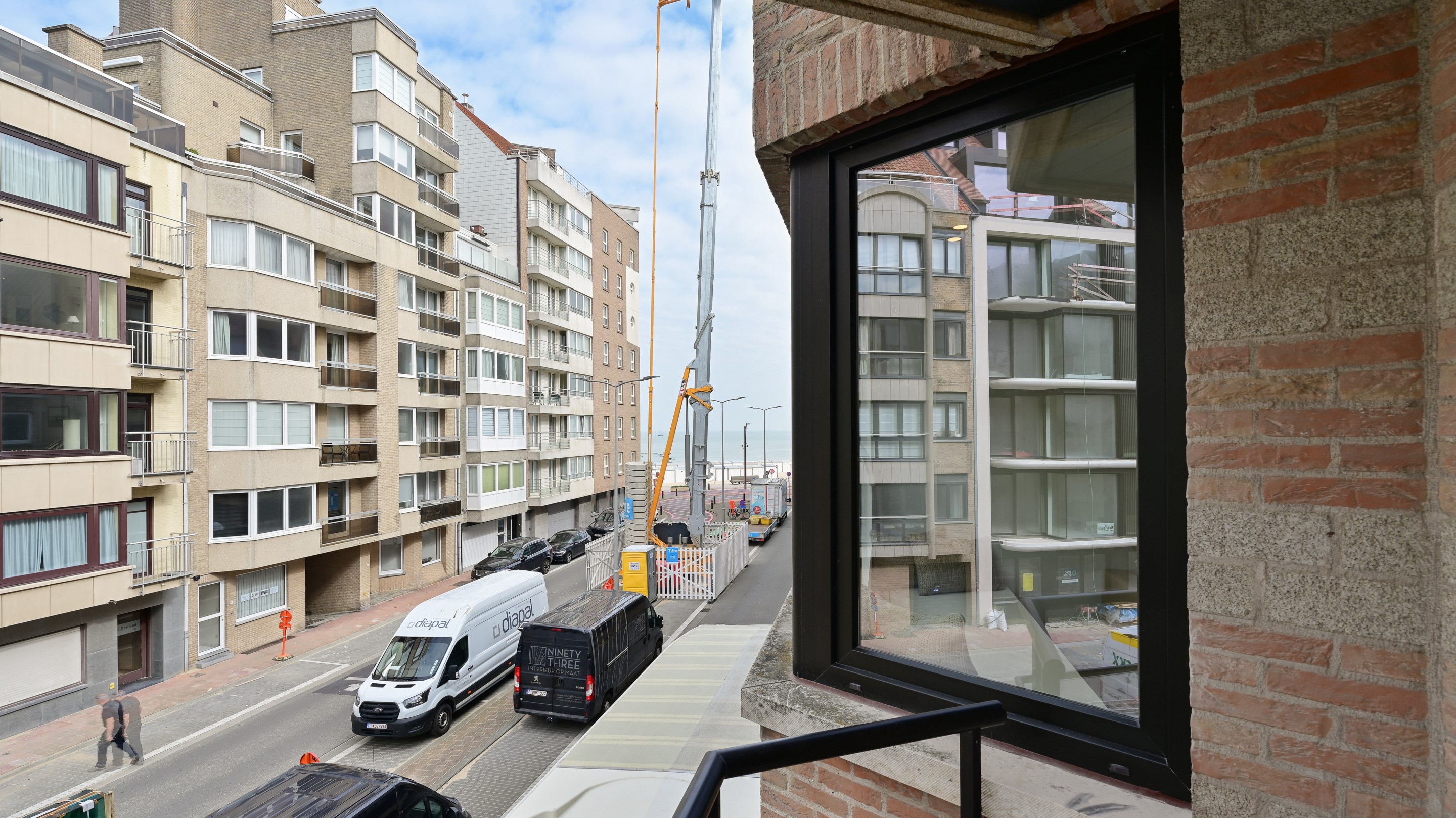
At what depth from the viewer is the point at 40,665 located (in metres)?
14.0

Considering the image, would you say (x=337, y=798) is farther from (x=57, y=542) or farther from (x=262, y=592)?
(x=262, y=592)

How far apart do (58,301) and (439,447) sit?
1299 centimetres

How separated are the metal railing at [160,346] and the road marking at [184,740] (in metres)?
7.48

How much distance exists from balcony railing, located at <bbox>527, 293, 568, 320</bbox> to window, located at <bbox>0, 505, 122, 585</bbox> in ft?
65.9

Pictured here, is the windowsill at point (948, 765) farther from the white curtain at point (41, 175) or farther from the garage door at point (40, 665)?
the white curtain at point (41, 175)

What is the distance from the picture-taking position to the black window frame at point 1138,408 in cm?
→ 180

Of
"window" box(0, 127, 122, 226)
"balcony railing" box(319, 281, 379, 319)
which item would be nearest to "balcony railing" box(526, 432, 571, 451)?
"balcony railing" box(319, 281, 379, 319)

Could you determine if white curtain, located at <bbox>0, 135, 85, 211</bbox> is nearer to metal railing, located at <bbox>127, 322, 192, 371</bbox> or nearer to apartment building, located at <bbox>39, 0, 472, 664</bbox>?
metal railing, located at <bbox>127, 322, 192, 371</bbox>

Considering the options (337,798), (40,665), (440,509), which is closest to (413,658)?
(337,798)

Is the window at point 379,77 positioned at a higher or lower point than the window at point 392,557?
higher

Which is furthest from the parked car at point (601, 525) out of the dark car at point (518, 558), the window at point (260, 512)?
the window at point (260, 512)

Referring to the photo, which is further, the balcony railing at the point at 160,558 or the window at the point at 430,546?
the window at the point at 430,546

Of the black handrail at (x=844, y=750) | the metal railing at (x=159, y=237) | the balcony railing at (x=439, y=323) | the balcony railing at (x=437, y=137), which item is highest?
the balcony railing at (x=437, y=137)

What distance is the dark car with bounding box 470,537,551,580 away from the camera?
82.7 ft
